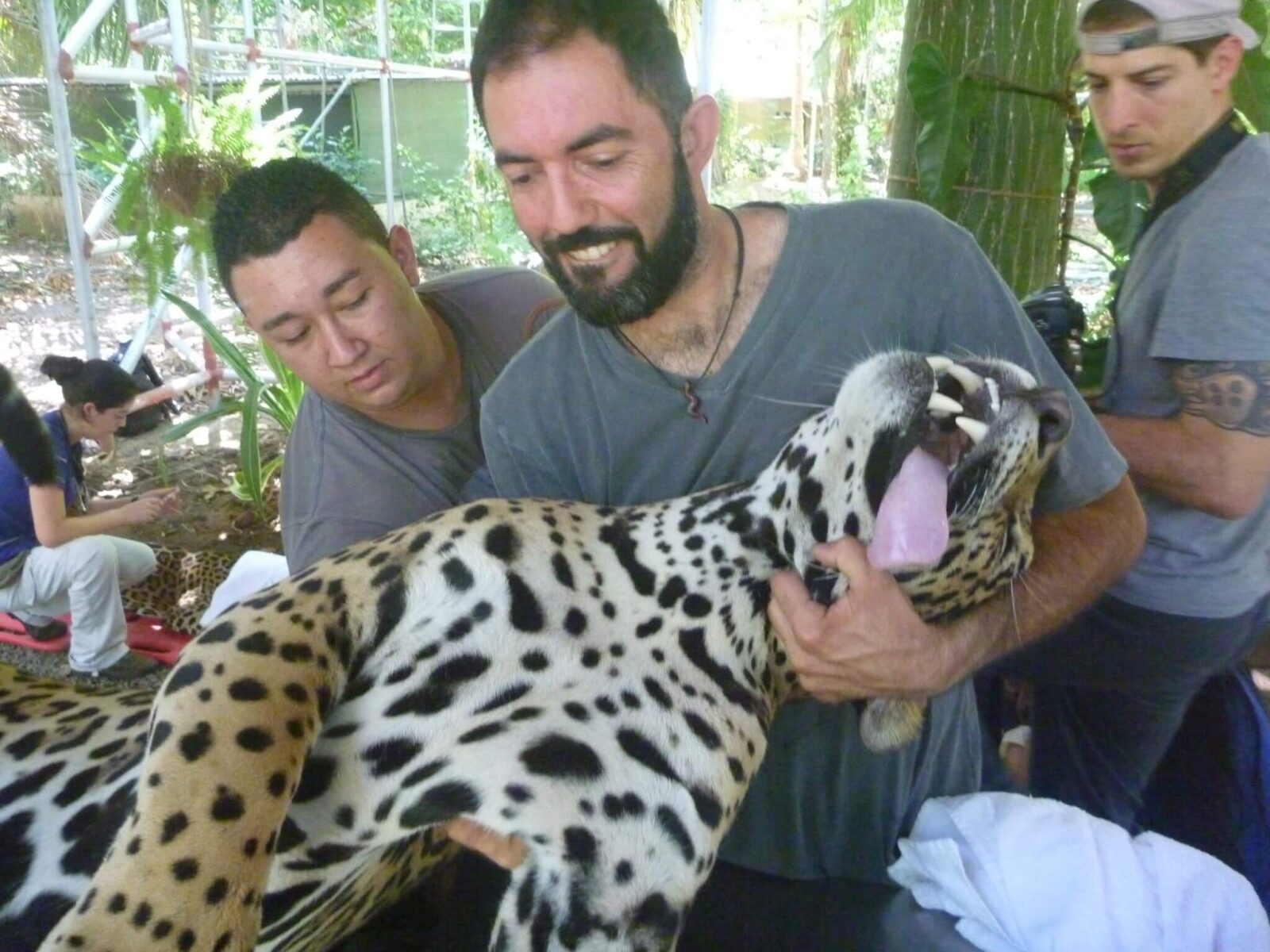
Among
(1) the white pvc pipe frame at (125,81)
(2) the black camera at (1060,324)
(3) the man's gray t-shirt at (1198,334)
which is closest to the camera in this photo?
(3) the man's gray t-shirt at (1198,334)

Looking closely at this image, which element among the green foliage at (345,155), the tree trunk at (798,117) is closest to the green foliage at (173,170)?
the green foliage at (345,155)

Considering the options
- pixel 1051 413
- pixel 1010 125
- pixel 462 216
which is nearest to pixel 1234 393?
pixel 1051 413

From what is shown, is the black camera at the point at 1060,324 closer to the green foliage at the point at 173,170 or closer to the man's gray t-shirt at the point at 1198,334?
the man's gray t-shirt at the point at 1198,334

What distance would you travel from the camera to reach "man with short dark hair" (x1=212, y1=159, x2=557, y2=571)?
82.9 inches

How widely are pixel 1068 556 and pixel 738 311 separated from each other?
27.5 inches

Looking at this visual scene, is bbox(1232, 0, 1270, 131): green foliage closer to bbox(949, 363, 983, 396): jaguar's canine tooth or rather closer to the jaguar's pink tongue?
bbox(949, 363, 983, 396): jaguar's canine tooth

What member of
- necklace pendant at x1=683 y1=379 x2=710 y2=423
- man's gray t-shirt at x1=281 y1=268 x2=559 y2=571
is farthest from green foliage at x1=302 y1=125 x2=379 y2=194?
necklace pendant at x1=683 y1=379 x2=710 y2=423

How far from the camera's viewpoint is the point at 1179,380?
2123 mm

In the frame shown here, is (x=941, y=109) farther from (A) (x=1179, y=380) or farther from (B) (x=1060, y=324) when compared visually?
(A) (x=1179, y=380)

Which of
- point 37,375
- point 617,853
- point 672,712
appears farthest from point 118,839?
point 37,375

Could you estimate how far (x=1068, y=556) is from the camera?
174 cm

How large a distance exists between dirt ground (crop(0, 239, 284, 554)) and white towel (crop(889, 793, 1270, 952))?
15.4ft

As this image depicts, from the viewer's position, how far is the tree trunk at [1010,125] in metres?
3.50

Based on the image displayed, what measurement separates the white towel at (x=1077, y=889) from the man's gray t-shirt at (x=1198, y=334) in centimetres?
80
